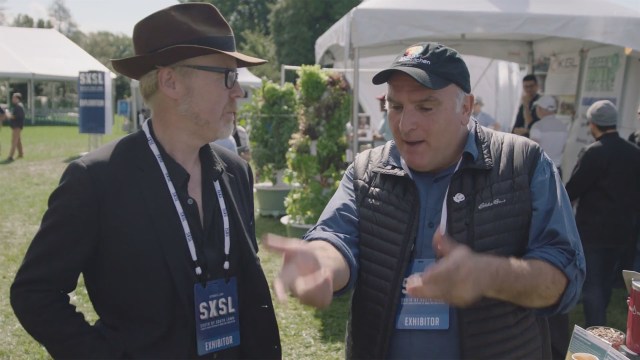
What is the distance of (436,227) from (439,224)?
0.05 ft

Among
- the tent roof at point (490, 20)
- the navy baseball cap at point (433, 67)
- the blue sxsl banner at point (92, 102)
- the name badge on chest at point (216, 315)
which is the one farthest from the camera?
the blue sxsl banner at point (92, 102)

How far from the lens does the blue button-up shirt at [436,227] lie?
5.88 ft

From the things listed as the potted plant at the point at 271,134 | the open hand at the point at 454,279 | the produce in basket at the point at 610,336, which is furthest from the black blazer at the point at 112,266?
the potted plant at the point at 271,134

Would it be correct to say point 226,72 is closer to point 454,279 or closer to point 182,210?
point 182,210

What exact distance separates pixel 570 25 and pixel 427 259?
4884mm

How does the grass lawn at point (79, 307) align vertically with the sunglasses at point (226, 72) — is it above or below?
below

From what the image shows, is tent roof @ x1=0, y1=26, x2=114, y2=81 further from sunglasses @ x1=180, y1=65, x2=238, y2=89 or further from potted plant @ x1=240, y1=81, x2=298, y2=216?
sunglasses @ x1=180, y1=65, x2=238, y2=89

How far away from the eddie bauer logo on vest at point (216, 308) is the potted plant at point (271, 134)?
7024 mm

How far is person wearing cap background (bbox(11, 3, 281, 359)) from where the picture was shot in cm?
185

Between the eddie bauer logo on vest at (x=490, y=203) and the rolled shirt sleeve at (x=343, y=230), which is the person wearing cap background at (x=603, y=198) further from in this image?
the rolled shirt sleeve at (x=343, y=230)

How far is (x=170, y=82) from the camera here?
217 centimetres

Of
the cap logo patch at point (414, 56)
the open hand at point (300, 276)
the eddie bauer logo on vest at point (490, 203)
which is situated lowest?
the open hand at point (300, 276)

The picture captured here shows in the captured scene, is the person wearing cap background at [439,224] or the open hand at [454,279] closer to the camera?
the open hand at [454,279]

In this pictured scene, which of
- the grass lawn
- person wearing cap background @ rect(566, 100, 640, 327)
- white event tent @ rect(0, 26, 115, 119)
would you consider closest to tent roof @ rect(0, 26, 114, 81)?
white event tent @ rect(0, 26, 115, 119)
